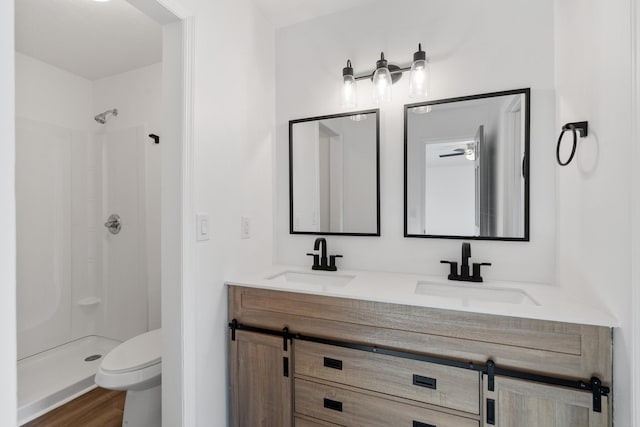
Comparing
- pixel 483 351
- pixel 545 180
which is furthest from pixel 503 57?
pixel 483 351

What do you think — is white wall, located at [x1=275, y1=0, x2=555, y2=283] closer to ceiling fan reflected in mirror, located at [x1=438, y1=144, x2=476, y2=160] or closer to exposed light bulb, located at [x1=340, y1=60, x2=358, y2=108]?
exposed light bulb, located at [x1=340, y1=60, x2=358, y2=108]

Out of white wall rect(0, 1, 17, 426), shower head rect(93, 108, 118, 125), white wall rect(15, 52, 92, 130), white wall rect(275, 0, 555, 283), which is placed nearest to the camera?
white wall rect(0, 1, 17, 426)

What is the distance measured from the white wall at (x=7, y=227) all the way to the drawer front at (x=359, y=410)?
1.06m

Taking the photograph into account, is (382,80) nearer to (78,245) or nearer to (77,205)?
(77,205)

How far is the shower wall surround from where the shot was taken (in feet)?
7.48

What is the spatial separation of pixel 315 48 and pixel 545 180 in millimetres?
1512

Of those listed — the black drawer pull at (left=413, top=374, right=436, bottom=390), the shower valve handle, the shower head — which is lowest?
the black drawer pull at (left=413, top=374, right=436, bottom=390)

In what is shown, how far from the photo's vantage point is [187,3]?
1.27 meters

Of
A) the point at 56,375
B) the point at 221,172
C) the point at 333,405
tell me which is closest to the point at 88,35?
the point at 221,172

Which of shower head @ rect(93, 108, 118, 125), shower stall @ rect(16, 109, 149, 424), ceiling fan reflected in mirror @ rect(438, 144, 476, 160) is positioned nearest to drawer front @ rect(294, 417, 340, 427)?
ceiling fan reflected in mirror @ rect(438, 144, 476, 160)

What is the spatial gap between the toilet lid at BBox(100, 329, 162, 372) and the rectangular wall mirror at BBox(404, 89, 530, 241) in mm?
1559

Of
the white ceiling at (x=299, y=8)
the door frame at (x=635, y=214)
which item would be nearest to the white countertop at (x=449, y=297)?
the door frame at (x=635, y=214)

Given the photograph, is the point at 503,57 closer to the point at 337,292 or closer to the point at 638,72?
the point at 638,72

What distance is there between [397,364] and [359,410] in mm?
270
